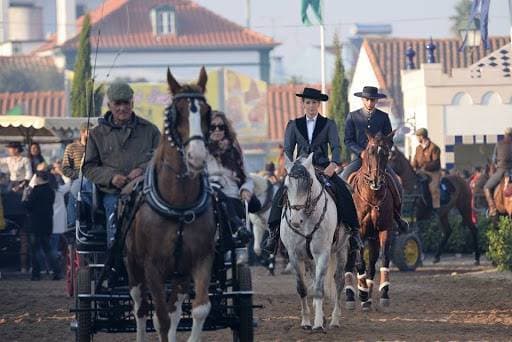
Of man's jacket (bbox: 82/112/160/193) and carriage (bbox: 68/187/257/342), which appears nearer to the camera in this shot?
carriage (bbox: 68/187/257/342)

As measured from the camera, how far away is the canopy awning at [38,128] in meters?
27.0

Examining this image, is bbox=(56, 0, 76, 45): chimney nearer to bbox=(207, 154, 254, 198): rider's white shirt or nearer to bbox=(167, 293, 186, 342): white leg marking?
bbox=(207, 154, 254, 198): rider's white shirt

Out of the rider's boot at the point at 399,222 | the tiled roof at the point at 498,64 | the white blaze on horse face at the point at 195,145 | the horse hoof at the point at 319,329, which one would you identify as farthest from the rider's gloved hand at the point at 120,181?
the tiled roof at the point at 498,64

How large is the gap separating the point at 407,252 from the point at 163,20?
78.8 metres

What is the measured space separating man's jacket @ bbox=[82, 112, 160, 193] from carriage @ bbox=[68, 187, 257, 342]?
0.31 meters

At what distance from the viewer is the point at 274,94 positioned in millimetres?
86562

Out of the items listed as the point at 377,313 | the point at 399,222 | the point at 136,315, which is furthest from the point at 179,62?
the point at 136,315

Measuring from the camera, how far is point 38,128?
27.9m

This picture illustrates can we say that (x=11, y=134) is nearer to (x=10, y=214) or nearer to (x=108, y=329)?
(x=10, y=214)

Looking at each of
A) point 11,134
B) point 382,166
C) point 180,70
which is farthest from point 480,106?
point 180,70

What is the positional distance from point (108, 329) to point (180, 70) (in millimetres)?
89870

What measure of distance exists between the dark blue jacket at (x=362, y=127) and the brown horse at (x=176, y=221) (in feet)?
22.8

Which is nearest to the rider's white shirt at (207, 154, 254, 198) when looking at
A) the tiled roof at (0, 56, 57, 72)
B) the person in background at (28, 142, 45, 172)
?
the person in background at (28, 142, 45, 172)

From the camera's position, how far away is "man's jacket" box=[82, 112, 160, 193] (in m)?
13.3
